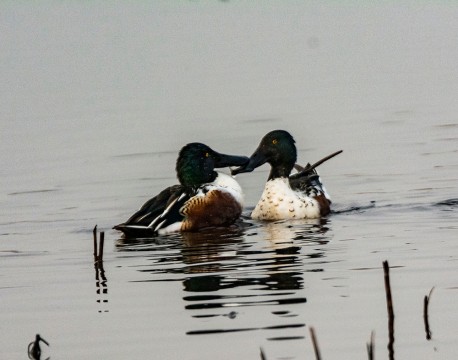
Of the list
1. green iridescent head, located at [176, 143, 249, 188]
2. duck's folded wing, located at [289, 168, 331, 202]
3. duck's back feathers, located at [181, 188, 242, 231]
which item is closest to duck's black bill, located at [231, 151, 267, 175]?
green iridescent head, located at [176, 143, 249, 188]

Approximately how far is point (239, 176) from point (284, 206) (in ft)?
8.42

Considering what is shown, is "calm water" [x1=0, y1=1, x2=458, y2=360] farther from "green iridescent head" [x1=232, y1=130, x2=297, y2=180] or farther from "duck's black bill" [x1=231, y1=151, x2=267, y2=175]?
"duck's black bill" [x1=231, y1=151, x2=267, y2=175]

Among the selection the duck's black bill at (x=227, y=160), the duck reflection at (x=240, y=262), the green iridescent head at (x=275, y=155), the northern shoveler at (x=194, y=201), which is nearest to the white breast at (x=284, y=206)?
the duck reflection at (x=240, y=262)

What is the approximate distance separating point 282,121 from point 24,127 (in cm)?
337

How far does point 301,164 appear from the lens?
16.5 m

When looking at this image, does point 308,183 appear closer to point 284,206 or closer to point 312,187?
point 312,187

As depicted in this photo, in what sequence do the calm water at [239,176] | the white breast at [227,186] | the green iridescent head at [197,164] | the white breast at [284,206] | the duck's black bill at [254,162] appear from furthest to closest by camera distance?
1. the duck's black bill at [254,162]
2. the green iridescent head at [197,164]
3. the white breast at [227,186]
4. the white breast at [284,206]
5. the calm water at [239,176]

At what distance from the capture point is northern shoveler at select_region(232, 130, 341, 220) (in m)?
13.7

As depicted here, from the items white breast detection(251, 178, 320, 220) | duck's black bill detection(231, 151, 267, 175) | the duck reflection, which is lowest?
the duck reflection

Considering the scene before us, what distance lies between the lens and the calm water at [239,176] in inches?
341

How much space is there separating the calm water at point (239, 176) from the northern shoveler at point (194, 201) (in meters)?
0.24

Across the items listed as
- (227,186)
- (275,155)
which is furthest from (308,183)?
(227,186)

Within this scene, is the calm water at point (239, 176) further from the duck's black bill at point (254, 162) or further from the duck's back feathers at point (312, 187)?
the duck's black bill at point (254, 162)

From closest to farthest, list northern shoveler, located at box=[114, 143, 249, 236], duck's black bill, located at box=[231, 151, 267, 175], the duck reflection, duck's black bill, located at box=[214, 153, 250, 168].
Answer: the duck reflection < northern shoveler, located at box=[114, 143, 249, 236] < duck's black bill, located at box=[214, 153, 250, 168] < duck's black bill, located at box=[231, 151, 267, 175]
